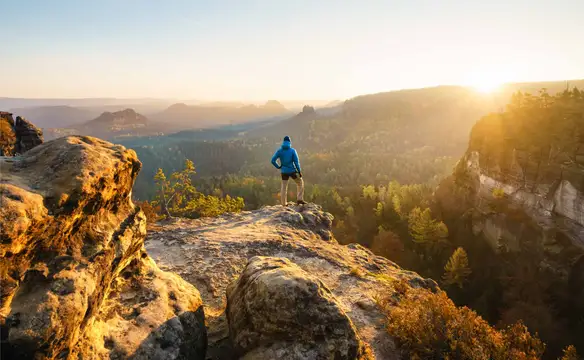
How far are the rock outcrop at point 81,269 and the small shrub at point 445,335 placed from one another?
5293 millimetres

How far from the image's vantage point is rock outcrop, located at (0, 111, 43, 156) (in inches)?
1225

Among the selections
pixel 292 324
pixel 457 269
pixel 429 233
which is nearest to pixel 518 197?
pixel 429 233

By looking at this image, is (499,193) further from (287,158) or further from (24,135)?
(24,135)

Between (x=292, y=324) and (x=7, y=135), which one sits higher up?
(x=7, y=135)

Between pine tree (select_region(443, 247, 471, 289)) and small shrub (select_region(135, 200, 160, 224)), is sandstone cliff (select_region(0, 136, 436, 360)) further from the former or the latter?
pine tree (select_region(443, 247, 471, 289))

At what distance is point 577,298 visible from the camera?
127ft

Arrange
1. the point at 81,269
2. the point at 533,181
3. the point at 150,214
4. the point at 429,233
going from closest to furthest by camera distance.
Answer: the point at 81,269
the point at 150,214
the point at 533,181
the point at 429,233

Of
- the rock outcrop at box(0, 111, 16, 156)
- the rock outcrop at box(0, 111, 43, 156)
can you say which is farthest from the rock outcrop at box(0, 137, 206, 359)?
the rock outcrop at box(0, 111, 43, 156)

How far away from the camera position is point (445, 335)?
877cm

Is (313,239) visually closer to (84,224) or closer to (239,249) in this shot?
(239,249)

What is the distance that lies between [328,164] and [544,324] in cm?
13085

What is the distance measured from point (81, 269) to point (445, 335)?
8.54 m

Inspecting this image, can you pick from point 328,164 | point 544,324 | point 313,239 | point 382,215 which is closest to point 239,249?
point 313,239

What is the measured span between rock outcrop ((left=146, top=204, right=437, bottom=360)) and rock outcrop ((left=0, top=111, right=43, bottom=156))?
2518 cm
